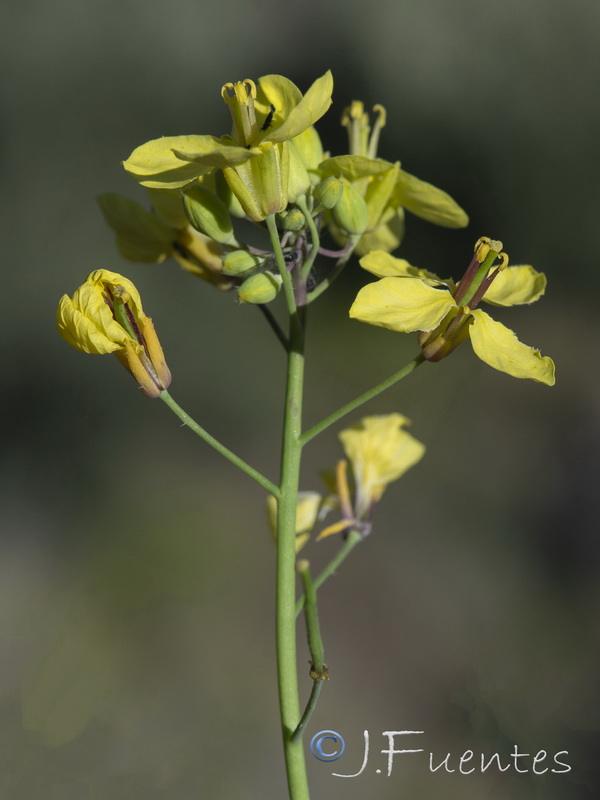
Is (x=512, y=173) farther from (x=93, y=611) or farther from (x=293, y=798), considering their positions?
(x=293, y=798)

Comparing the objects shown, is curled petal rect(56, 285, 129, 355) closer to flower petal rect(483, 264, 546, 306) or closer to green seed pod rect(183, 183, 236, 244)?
green seed pod rect(183, 183, 236, 244)

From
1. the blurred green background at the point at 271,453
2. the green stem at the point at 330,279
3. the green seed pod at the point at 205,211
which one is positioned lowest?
the blurred green background at the point at 271,453

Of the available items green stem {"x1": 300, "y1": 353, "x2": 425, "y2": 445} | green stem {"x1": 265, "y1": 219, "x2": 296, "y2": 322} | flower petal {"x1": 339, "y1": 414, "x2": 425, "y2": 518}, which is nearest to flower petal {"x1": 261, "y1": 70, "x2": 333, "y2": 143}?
green stem {"x1": 265, "y1": 219, "x2": 296, "y2": 322}

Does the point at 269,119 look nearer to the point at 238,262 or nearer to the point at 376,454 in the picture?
the point at 238,262

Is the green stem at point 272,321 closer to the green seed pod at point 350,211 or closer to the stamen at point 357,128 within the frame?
the green seed pod at point 350,211

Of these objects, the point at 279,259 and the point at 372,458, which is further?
the point at 372,458

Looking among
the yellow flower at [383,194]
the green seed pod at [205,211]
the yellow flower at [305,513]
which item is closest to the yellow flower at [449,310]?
the yellow flower at [383,194]

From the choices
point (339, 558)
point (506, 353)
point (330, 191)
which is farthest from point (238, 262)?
point (339, 558)
